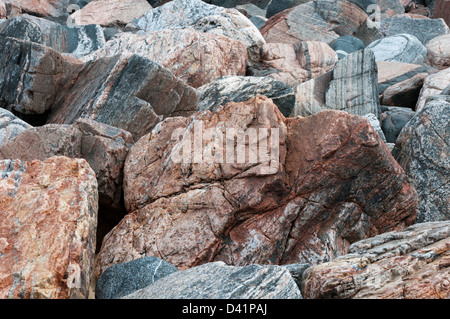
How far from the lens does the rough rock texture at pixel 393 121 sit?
9695 millimetres

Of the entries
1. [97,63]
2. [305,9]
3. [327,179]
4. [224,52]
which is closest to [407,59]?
[305,9]

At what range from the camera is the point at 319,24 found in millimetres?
16391

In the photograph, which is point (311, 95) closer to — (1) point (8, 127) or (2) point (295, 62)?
(2) point (295, 62)

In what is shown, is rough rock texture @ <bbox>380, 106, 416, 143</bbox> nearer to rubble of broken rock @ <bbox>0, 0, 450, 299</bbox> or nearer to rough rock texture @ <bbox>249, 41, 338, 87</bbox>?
rubble of broken rock @ <bbox>0, 0, 450, 299</bbox>

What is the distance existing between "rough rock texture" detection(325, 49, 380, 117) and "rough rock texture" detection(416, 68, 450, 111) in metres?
1.09

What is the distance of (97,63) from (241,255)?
4646mm

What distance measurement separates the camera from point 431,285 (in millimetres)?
3590

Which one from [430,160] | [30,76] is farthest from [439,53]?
[30,76]

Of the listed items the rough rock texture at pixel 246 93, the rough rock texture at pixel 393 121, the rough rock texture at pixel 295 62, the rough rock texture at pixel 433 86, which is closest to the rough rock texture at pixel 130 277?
the rough rock texture at pixel 246 93

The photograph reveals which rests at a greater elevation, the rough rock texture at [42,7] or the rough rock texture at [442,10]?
the rough rock texture at [42,7]

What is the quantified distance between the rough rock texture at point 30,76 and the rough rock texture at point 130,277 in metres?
4.42

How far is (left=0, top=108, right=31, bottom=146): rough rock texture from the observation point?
7.21 m

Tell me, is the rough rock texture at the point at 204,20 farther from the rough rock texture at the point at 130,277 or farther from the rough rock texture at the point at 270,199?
the rough rock texture at the point at 130,277

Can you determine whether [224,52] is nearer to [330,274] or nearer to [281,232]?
[281,232]
